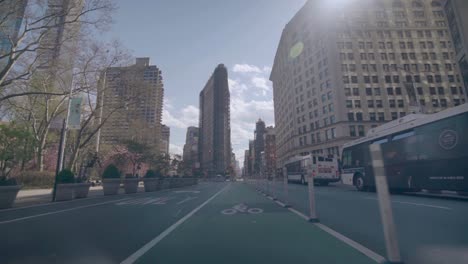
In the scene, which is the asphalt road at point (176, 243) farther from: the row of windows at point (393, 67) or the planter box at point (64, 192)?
the row of windows at point (393, 67)

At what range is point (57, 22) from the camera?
16.9 meters

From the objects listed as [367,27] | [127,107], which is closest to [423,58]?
[367,27]

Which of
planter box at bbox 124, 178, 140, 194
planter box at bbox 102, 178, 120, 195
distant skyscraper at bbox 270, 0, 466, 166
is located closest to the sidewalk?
planter box at bbox 102, 178, 120, 195

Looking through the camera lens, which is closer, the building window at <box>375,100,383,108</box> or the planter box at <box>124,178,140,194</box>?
the planter box at <box>124,178,140,194</box>

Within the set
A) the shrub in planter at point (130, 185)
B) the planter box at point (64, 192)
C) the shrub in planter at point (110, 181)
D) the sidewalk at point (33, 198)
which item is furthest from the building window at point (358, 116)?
the planter box at point (64, 192)

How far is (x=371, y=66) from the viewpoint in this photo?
55062 millimetres

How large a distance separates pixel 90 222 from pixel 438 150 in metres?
14.5

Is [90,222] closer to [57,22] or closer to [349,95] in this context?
[57,22]

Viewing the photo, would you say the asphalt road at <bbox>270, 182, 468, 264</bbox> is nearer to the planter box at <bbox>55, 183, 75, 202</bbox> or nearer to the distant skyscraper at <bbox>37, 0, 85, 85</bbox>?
the planter box at <bbox>55, 183, 75, 202</bbox>

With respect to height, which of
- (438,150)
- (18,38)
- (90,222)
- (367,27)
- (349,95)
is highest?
(367,27)

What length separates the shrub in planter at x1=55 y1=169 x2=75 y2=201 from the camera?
13.0 m

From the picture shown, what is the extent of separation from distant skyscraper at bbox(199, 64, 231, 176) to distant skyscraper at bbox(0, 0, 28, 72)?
11854 cm

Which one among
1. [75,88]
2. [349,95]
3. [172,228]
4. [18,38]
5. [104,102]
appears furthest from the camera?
[349,95]

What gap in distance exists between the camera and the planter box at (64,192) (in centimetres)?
1298
